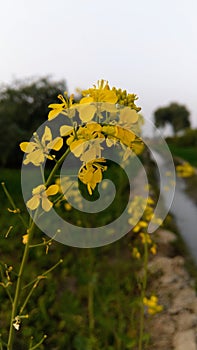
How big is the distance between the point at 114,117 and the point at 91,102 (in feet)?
0.26

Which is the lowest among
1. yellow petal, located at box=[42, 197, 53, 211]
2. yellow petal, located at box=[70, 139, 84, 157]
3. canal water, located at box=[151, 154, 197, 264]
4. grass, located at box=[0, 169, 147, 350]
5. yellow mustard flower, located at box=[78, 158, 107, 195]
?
grass, located at box=[0, 169, 147, 350]

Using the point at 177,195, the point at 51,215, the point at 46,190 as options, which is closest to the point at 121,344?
the point at 46,190

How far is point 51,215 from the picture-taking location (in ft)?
18.2

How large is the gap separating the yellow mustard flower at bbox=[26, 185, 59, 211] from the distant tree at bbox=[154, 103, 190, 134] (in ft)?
137

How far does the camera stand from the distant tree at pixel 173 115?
42469 mm

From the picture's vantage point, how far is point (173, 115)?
4425cm

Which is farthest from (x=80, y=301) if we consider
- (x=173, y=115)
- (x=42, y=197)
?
(x=173, y=115)

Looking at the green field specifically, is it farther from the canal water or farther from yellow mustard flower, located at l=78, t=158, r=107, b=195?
yellow mustard flower, located at l=78, t=158, r=107, b=195

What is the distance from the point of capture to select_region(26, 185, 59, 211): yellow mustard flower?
0.97m

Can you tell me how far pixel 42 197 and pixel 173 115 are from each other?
146 ft

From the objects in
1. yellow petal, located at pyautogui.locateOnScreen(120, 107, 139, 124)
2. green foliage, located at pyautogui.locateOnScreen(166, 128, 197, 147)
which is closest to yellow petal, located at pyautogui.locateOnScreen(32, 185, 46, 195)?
yellow petal, located at pyautogui.locateOnScreen(120, 107, 139, 124)

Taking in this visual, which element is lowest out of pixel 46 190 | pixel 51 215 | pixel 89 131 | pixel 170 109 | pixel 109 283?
pixel 109 283

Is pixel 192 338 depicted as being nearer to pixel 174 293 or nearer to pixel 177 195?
pixel 174 293

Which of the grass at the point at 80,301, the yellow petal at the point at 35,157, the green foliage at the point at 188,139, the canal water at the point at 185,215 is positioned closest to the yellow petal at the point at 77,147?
the yellow petal at the point at 35,157
